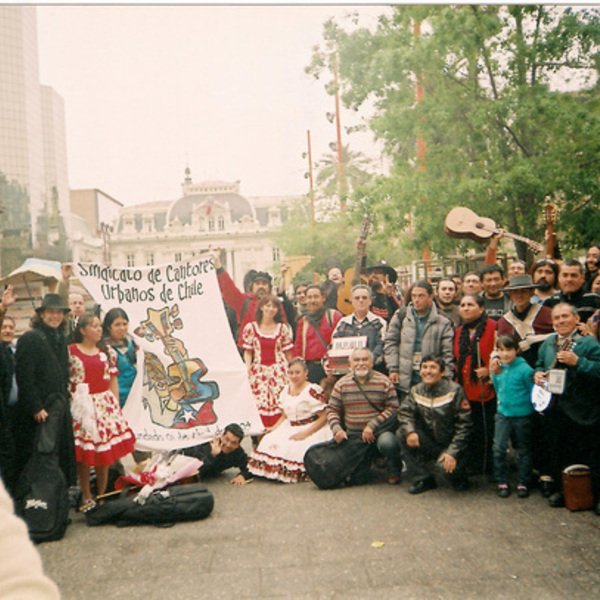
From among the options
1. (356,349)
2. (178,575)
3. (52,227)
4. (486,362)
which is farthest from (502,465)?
(52,227)

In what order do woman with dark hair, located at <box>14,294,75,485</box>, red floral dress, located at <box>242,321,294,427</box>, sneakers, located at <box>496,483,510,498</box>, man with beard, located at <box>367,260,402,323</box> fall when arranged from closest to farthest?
woman with dark hair, located at <box>14,294,75,485</box>
sneakers, located at <box>496,483,510,498</box>
man with beard, located at <box>367,260,402,323</box>
red floral dress, located at <box>242,321,294,427</box>

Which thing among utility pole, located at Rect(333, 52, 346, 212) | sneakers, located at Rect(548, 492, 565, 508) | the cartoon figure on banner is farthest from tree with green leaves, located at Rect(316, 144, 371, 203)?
sneakers, located at Rect(548, 492, 565, 508)

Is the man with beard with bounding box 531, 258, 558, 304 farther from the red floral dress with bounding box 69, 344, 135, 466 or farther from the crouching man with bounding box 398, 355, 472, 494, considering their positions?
the red floral dress with bounding box 69, 344, 135, 466

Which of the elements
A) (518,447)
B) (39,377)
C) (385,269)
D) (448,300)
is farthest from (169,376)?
(518,447)

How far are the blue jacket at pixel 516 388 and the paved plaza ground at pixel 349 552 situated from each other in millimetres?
588

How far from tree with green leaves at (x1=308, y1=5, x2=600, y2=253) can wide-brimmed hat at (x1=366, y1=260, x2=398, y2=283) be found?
20.1 inches

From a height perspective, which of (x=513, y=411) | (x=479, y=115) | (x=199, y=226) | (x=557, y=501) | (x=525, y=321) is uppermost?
(x=479, y=115)

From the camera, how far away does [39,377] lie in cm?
402

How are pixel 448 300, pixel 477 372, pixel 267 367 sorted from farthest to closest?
pixel 267 367 < pixel 448 300 < pixel 477 372

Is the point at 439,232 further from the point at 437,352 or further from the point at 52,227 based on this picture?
the point at 52,227

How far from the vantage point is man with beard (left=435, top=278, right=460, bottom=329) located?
16.2ft

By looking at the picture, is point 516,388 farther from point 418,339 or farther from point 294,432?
point 294,432

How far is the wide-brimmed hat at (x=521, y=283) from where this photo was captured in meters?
4.50

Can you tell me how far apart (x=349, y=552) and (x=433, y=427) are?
56.7 inches
